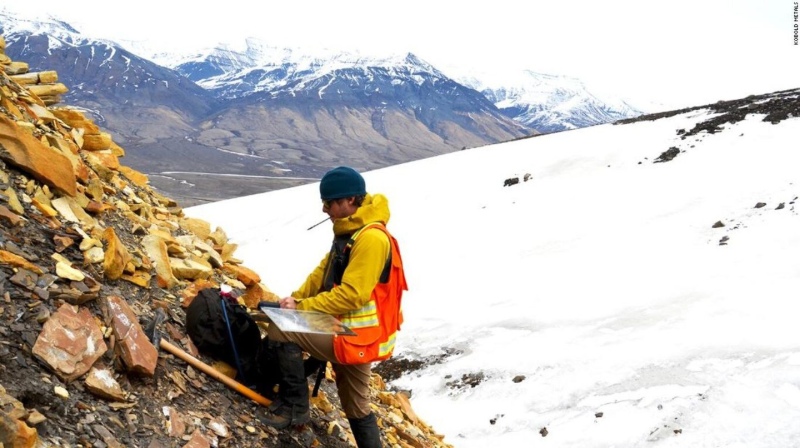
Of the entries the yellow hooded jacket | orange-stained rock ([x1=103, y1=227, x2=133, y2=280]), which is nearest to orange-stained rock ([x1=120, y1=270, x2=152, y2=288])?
orange-stained rock ([x1=103, y1=227, x2=133, y2=280])

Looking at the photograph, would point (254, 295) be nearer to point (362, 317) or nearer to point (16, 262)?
point (16, 262)

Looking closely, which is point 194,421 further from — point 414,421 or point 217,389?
point 414,421

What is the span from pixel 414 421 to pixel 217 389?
3.72m

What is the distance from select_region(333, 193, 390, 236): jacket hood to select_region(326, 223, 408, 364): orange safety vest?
6cm

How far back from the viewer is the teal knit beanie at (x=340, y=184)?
4.01m

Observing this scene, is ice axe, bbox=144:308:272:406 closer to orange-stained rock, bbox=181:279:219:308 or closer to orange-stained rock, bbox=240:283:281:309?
orange-stained rock, bbox=181:279:219:308

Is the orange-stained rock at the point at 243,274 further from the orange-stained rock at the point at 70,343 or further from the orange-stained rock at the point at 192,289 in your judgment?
the orange-stained rock at the point at 70,343

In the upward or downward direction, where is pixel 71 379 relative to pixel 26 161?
downward

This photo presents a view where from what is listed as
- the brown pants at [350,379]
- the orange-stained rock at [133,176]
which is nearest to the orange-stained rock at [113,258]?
the brown pants at [350,379]

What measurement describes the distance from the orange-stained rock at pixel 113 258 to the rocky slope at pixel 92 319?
1 centimetres

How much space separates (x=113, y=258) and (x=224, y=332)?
45.1 inches

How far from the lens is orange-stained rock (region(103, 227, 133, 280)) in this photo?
4.78m

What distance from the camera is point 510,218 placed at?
74.5 feet

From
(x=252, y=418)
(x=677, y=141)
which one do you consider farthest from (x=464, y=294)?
(x=677, y=141)
